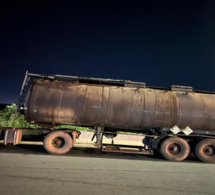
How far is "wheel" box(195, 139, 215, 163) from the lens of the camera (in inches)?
330

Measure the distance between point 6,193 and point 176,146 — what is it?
776 centimetres

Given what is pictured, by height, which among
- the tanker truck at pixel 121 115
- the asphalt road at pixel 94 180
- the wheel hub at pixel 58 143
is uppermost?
the tanker truck at pixel 121 115

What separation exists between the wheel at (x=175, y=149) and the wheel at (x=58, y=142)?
16.2 ft

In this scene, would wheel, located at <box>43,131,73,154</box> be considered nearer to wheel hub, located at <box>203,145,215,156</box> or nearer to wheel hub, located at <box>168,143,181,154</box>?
wheel hub, located at <box>168,143,181,154</box>

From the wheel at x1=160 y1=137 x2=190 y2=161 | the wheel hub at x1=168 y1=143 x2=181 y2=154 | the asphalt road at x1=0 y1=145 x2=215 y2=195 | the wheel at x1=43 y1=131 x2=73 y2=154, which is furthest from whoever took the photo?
the wheel hub at x1=168 y1=143 x2=181 y2=154

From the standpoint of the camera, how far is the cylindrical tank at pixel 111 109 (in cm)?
855

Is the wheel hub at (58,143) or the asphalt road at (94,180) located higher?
the wheel hub at (58,143)

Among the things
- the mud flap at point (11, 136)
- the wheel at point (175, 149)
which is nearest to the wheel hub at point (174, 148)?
the wheel at point (175, 149)

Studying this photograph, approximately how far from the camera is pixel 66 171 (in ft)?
17.8

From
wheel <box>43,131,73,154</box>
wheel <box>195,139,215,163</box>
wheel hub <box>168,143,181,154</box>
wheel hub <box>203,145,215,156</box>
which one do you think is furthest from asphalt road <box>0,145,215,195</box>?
wheel hub <box>203,145,215,156</box>

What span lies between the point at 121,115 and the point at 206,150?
4.98 m

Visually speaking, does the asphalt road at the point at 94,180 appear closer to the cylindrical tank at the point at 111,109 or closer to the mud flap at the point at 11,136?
the mud flap at the point at 11,136

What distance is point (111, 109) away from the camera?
862 cm

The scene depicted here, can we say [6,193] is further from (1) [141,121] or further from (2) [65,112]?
(1) [141,121]
